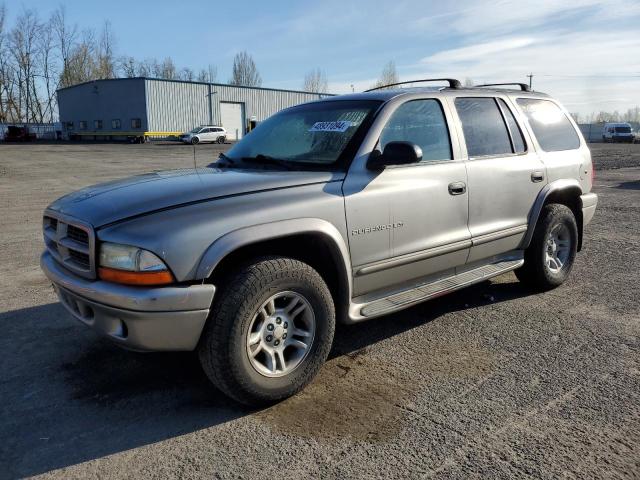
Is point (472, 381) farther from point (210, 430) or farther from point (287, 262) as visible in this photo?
point (210, 430)

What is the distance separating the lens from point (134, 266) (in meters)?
2.63

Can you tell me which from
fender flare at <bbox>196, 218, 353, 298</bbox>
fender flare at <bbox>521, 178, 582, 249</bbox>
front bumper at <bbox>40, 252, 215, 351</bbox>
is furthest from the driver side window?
front bumper at <bbox>40, 252, 215, 351</bbox>

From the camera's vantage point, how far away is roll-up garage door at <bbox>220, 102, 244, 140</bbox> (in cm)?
5509

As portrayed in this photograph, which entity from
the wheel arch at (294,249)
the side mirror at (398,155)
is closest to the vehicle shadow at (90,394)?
the wheel arch at (294,249)

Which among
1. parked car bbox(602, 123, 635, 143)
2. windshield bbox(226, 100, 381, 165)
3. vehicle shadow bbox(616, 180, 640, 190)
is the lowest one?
vehicle shadow bbox(616, 180, 640, 190)

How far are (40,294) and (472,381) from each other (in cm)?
409

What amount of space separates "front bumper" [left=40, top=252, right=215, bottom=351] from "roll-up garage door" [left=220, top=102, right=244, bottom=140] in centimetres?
5358

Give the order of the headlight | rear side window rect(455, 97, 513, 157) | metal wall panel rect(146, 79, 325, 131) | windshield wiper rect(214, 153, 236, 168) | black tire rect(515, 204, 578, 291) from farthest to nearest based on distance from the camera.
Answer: metal wall panel rect(146, 79, 325, 131)
black tire rect(515, 204, 578, 291)
rear side window rect(455, 97, 513, 157)
windshield wiper rect(214, 153, 236, 168)
the headlight

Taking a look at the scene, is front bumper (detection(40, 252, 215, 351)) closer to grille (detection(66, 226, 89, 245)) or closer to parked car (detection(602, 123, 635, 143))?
grille (detection(66, 226, 89, 245))

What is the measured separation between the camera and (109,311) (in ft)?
8.79

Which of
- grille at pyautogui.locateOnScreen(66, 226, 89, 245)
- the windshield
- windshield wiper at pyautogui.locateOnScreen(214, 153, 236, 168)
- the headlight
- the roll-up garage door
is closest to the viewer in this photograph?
the headlight

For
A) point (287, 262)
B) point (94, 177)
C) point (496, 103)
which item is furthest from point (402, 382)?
point (94, 177)

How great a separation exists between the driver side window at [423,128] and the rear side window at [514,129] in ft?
2.93

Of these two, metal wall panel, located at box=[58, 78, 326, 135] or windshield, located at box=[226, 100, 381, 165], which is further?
metal wall panel, located at box=[58, 78, 326, 135]
